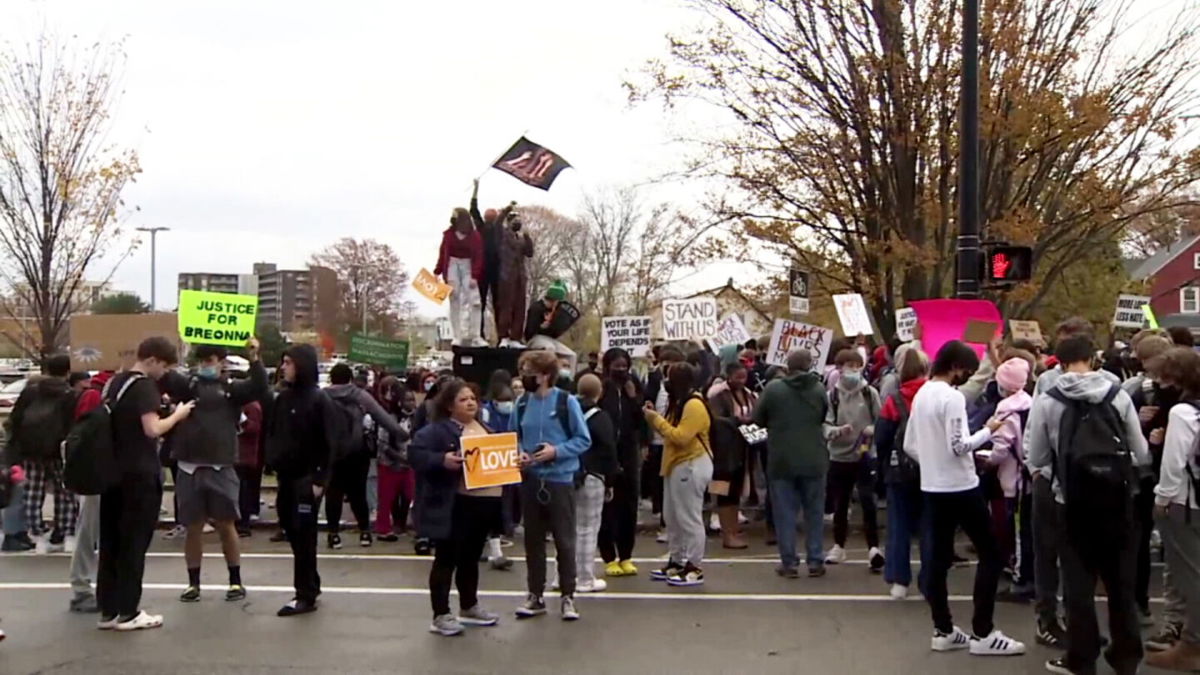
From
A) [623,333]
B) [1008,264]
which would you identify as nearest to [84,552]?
[623,333]

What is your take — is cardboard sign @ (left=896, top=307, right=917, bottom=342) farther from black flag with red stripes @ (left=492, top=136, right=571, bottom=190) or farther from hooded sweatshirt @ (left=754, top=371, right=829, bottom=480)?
hooded sweatshirt @ (left=754, top=371, right=829, bottom=480)

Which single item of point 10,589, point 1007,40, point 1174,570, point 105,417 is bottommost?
point 10,589

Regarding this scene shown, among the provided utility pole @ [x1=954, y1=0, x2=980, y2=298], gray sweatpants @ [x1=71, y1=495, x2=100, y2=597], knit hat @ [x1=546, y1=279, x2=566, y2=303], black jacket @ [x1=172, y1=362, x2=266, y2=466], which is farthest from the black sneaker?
knit hat @ [x1=546, y1=279, x2=566, y2=303]

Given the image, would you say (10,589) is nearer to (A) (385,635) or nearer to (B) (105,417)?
(B) (105,417)

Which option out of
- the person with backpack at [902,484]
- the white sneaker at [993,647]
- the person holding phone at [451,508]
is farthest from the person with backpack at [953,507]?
the person holding phone at [451,508]

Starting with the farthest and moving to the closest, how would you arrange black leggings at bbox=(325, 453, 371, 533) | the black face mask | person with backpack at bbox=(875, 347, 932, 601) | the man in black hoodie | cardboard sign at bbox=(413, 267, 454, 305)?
1. cardboard sign at bbox=(413, 267, 454, 305)
2. black leggings at bbox=(325, 453, 371, 533)
3. person with backpack at bbox=(875, 347, 932, 601)
4. the man in black hoodie
5. the black face mask

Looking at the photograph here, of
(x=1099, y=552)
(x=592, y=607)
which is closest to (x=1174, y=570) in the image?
(x=1099, y=552)

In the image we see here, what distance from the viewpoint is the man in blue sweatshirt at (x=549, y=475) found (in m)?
8.12

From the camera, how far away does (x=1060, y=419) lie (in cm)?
650

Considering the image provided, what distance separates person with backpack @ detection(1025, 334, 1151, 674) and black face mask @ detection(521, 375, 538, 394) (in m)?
3.37

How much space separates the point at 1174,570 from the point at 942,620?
1.36m

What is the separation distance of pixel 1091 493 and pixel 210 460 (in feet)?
19.8

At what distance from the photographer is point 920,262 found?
17.6 m

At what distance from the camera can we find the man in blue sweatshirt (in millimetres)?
8117
